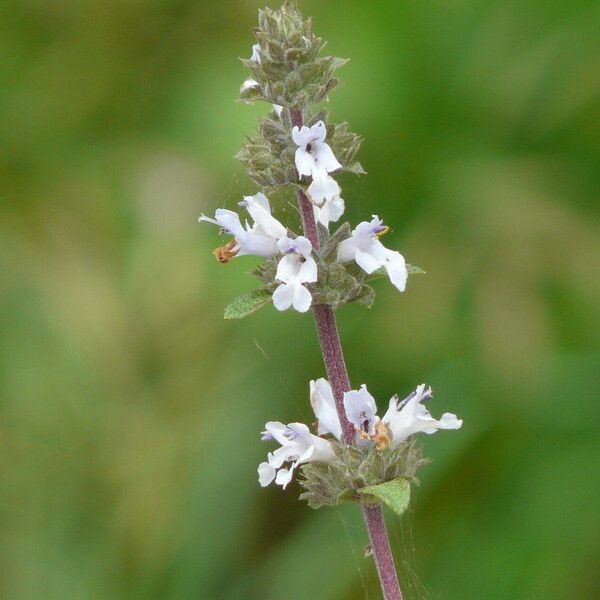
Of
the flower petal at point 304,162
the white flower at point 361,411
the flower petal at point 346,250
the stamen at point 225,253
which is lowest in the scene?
the white flower at point 361,411

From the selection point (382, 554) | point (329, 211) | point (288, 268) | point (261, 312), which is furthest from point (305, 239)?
point (261, 312)

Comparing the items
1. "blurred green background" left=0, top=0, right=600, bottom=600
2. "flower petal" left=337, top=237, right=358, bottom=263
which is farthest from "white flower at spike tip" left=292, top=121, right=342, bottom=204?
"blurred green background" left=0, top=0, right=600, bottom=600

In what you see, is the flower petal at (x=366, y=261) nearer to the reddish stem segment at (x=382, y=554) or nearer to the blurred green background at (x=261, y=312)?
the reddish stem segment at (x=382, y=554)

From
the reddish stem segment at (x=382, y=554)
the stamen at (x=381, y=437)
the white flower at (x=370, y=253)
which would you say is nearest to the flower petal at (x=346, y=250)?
the white flower at (x=370, y=253)

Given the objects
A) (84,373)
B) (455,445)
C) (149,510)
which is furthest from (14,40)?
(455,445)

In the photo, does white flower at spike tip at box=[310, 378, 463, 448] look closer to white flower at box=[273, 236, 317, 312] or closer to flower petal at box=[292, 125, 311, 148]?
white flower at box=[273, 236, 317, 312]

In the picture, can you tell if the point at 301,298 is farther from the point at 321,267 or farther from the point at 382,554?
the point at 382,554

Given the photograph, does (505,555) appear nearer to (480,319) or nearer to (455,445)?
(455,445)
